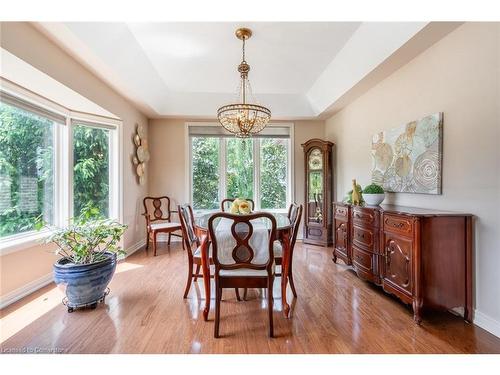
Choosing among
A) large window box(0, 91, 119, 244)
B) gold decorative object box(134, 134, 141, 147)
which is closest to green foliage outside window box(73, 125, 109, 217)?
large window box(0, 91, 119, 244)

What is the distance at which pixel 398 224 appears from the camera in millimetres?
2098

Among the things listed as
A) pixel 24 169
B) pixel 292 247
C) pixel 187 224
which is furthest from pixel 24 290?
pixel 292 247

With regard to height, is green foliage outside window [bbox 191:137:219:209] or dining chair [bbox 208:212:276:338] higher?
green foliage outside window [bbox 191:137:219:209]

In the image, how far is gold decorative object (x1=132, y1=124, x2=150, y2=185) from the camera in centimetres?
404

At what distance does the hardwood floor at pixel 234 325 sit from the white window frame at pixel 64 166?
1.90ft

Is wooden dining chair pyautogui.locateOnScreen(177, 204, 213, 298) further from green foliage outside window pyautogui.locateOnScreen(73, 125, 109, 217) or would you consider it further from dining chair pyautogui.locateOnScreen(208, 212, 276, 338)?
green foliage outside window pyautogui.locateOnScreen(73, 125, 109, 217)

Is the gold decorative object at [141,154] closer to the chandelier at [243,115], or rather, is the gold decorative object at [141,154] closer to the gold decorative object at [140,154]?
the gold decorative object at [140,154]

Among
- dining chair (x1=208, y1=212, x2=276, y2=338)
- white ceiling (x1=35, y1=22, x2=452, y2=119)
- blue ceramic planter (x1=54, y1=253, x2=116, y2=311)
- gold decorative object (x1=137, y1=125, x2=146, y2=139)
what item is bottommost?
blue ceramic planter (x1=54, y1=253, x2=116, y2=311)

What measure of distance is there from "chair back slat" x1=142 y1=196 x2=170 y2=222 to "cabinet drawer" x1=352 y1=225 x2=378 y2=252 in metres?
3.11

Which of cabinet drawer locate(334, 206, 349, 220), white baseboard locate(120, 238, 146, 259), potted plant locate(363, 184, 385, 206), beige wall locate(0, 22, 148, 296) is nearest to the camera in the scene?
beige wall locate(0, 22, 148, 296)

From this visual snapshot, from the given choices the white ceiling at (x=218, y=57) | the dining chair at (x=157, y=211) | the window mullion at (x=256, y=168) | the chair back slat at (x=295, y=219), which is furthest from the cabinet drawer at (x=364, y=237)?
the dining chair at (x=157, y=211)
